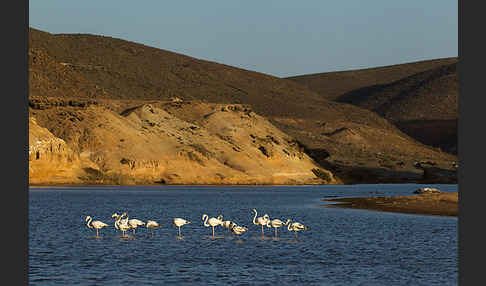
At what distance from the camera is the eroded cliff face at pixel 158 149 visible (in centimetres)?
12450

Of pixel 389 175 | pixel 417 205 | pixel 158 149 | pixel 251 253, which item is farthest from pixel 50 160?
pixel 251 253

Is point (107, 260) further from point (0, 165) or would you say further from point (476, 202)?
point (476, 202)

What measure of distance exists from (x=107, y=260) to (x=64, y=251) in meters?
3.62

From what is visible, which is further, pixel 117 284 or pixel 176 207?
pixel 176 207

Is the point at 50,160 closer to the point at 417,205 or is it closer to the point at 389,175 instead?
the point at 417,205

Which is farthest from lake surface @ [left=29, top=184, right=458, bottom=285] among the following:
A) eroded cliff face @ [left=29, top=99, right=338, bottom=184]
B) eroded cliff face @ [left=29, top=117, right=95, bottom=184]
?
eroded cliff face @ [left=29, top=99, right=338, bottom=184]

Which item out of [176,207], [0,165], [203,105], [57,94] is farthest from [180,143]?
[0,165]

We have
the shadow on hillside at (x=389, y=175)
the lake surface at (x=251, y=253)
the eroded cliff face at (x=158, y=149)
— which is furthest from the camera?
the shadow on hillside at (x=389, y=175)

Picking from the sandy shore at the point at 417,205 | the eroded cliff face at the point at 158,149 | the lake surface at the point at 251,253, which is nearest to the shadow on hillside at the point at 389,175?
the eroded cliff face at the point at 158,149

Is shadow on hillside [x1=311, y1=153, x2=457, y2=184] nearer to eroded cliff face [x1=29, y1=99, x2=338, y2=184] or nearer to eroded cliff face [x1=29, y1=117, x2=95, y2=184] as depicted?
eroded cliff face [x1=29, y1=99, x2=338, y2=184]

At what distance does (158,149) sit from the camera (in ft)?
444

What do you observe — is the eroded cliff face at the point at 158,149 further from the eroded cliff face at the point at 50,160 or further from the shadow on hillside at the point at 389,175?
the shadow on hillside at the point at 389,175

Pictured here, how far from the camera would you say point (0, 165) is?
38.2m

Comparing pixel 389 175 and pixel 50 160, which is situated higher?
pixel 50 160
